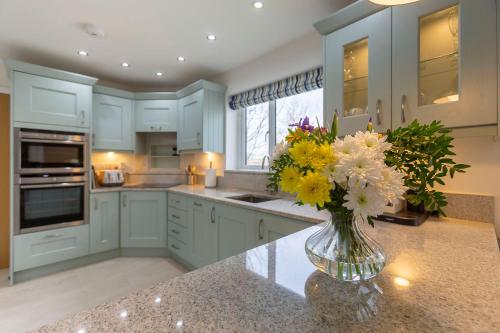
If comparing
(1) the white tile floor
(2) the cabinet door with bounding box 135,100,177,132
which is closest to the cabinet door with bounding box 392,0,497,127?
(1) the white tile floor

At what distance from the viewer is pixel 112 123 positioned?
121 inches

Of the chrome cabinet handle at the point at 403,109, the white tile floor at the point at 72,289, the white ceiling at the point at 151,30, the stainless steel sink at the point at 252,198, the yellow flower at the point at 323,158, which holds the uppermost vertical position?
the white ceiling at the point at 151,30

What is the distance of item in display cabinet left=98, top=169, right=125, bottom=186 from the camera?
9.93ft

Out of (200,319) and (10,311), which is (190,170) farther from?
(200,319)

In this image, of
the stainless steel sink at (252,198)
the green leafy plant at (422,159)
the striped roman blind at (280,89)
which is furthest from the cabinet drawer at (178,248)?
the green leafy plant at (422,159)

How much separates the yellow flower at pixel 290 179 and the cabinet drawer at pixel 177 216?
2225mm

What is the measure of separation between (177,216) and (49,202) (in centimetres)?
130

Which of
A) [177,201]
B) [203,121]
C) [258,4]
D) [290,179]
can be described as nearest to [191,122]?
[203,121]

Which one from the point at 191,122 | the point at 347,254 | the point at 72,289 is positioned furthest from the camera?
the point at 191,122

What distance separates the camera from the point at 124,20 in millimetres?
1925

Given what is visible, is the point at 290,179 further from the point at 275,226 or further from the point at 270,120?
the point at 270,120

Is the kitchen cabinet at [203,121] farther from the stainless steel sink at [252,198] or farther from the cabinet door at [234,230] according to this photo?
the cabinet door at [234,230]

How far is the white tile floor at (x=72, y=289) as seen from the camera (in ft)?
6.00

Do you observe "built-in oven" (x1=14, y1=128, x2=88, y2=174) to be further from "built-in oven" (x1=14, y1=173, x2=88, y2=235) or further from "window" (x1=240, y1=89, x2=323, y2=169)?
"window" (x1=240, y1=89, x2=323, y2=169)
